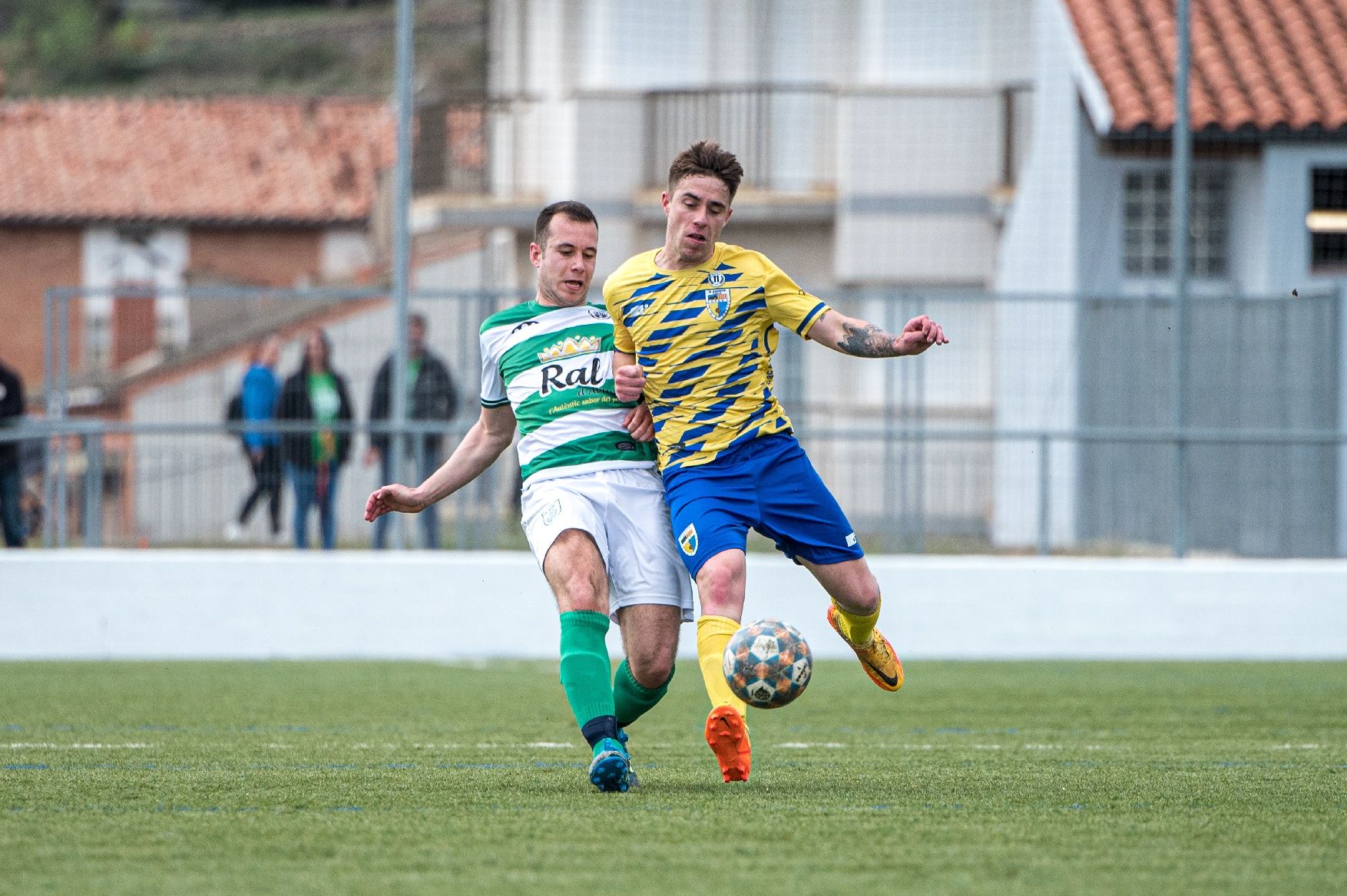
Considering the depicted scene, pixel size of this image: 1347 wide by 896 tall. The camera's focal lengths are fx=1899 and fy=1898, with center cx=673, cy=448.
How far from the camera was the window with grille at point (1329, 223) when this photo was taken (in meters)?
15.5

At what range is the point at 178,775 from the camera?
5.84m

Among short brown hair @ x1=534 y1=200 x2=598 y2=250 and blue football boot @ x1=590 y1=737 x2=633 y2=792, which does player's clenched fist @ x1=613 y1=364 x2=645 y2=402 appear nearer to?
short brown hair @ x1=534 y1=200 x2=598 y2=250

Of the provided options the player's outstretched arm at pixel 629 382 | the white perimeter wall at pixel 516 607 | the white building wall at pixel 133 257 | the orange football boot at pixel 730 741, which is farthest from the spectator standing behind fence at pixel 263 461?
the white building wall at pixel 133 257

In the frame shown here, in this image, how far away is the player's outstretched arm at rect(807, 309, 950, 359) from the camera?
554cm

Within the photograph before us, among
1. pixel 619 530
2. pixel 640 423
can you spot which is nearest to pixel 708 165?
pixel 640 423

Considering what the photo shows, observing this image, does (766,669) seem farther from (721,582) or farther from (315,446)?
(315,446)

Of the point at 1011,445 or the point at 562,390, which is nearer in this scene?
the point at 562,390

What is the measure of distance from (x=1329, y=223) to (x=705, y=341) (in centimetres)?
1119

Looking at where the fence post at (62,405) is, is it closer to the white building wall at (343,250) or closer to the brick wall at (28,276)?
the brick wall at (28,276)

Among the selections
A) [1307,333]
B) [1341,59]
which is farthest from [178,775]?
[1341,59]

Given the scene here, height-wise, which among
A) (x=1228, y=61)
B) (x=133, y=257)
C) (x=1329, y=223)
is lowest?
(x=1329, y=223)

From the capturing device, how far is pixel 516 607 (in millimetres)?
11797

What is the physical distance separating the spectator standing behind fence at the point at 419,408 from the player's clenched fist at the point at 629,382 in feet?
20.4

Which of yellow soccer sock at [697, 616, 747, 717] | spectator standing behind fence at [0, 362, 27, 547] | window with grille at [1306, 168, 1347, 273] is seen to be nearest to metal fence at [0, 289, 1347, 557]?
spectator standing behind fence at [0, 362, 27, 547]
